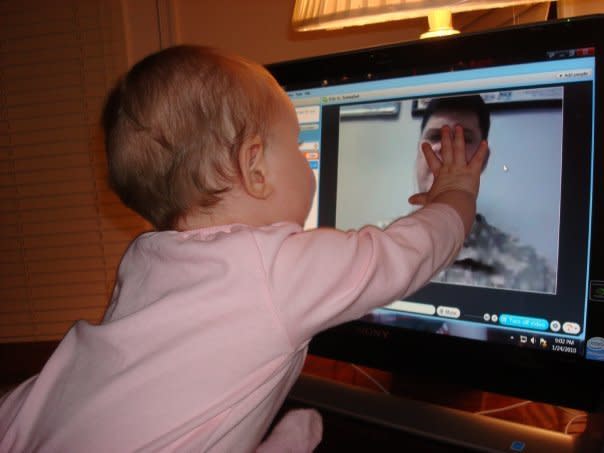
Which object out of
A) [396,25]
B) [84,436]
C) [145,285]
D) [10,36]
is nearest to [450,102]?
[145,285]

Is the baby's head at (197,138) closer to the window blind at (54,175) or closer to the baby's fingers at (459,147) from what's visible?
the baby's fingers at (459,147)

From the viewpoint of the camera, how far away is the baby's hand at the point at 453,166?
0.59 metres

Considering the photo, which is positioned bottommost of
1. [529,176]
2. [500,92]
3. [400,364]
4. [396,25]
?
[400,364]

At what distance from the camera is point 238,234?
0.50m

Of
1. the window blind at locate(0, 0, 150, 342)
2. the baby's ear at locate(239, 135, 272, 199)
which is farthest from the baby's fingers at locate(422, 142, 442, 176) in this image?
the window blind at locate(0, 0, 150, 342)

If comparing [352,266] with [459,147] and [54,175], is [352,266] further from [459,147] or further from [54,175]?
[54,175]

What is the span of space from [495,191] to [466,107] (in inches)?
4.6

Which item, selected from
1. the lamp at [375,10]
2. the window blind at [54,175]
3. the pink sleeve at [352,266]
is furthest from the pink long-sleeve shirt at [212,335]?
the window blind at [54,175]

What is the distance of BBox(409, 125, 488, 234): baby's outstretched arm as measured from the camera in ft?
1.89

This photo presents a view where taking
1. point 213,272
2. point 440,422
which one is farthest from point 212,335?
point 440,422

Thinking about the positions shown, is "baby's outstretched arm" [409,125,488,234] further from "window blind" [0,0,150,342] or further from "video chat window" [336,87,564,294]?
"window blind" [0,0,150,342]

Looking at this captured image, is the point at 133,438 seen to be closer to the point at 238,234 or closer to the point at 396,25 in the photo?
the point at 238,234

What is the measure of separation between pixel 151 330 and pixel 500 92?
503 mm

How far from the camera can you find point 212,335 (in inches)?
Result: 18.8
